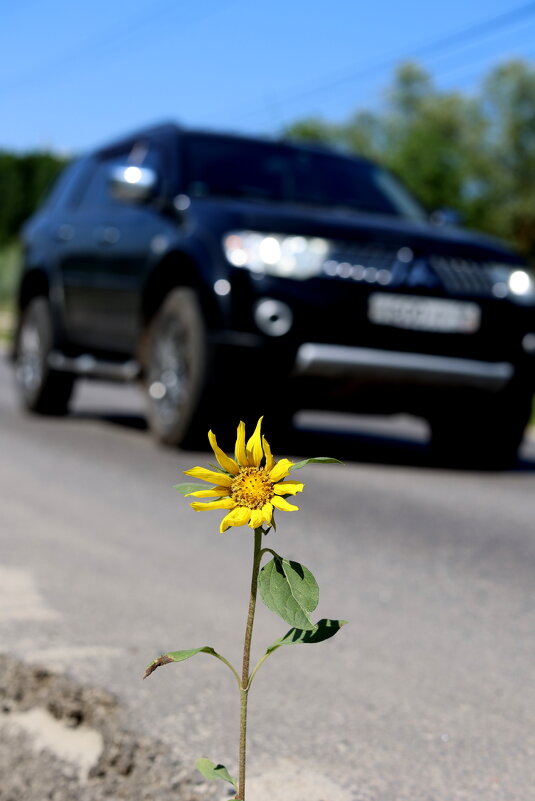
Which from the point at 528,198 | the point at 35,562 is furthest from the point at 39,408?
the point at 528,198

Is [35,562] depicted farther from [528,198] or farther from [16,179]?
[528,198]

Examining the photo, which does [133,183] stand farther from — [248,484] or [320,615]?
[248,484]

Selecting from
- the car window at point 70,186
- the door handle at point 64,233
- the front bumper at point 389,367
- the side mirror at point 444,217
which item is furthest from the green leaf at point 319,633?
the car window at point 70,186

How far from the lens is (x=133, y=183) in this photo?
25.4 feet

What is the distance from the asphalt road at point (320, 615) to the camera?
275cm

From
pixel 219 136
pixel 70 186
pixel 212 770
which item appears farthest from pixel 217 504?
pixel 70 186

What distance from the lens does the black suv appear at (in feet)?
23.4

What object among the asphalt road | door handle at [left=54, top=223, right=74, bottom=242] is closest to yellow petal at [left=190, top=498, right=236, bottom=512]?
the asphalt road

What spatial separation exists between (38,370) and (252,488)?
8136 millimetres

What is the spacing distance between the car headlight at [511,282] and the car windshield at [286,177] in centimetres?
122

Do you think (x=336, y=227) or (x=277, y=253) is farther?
(x=336, y=227)

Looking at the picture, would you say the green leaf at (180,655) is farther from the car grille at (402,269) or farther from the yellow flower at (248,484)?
the car grille at (402,269)

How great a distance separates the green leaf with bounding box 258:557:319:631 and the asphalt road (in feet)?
2.80

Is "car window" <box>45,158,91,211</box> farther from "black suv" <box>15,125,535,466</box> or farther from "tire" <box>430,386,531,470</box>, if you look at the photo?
"tire" <box>430,386,531,470</box>
